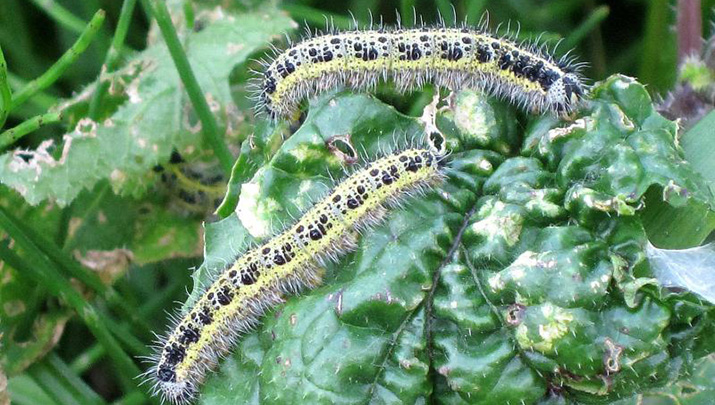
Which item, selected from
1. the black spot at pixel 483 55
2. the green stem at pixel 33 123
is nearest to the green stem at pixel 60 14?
the green stem at pixel 33 123

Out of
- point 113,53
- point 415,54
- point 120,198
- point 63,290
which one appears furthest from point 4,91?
point 415,54

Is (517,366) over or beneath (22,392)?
over

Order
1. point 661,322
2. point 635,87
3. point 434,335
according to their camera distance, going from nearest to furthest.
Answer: point 661,322, point 434,335, point 635,87

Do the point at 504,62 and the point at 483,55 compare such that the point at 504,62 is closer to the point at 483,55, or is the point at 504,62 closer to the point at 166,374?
the point at 483,55

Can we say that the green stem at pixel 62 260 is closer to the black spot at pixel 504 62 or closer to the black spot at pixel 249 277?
the black spot at pixel 249 277

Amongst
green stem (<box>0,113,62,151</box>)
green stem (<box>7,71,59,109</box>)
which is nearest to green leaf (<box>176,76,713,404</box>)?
green stem (<box>0,113,62,151</box>)

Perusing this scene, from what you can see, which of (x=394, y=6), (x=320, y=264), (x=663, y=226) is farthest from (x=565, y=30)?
(x=320, y=264)

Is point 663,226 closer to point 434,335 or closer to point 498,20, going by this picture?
point 434,335

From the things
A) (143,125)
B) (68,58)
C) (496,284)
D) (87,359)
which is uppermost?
(68,58)
